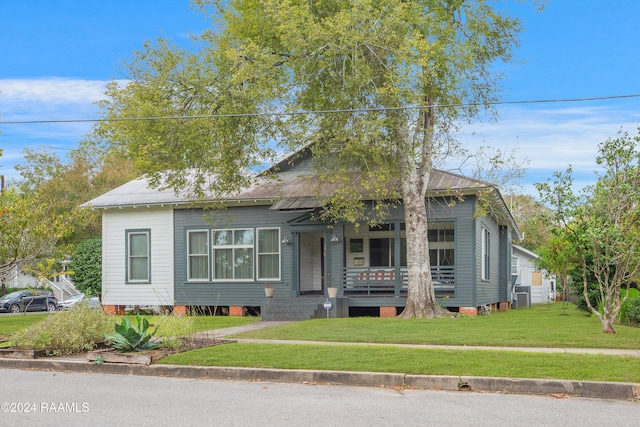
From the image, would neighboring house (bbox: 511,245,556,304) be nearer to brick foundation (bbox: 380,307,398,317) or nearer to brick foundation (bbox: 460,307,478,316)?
brick foundation (bbox: 460,307,478,316)

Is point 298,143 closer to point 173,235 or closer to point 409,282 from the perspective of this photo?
point 409,282

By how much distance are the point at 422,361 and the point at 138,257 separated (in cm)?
1823

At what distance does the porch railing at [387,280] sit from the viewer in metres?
22.7

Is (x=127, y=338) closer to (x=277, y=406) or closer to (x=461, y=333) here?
(x=277, y=406)

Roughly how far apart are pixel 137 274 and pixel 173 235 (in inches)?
92.1

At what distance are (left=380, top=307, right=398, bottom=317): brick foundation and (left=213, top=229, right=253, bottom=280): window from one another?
195 inches

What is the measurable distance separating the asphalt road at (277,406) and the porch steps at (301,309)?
458 inches

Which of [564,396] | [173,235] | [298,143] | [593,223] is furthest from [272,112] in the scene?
[564,396]

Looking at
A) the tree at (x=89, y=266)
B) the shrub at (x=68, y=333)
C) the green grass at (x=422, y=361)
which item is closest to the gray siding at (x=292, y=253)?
the shrub at (x=68, y=333)

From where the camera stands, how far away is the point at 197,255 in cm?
2600

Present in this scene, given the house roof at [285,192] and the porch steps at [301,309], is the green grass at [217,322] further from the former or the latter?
the house roof at [285,192]

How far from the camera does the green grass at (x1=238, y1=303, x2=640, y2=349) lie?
13625 millimetres

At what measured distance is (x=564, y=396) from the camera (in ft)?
30.1

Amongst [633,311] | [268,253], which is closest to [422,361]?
[633,311]
